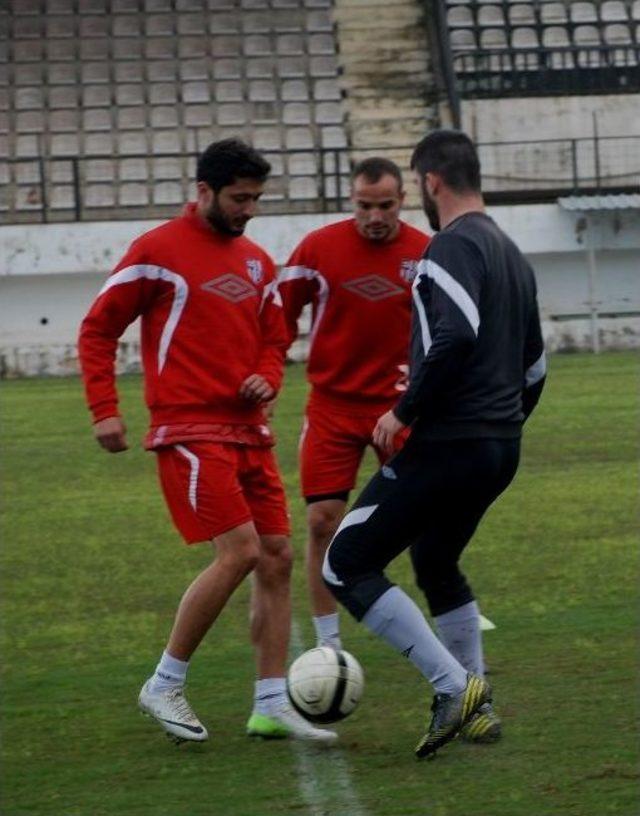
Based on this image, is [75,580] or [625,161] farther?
[625,161]

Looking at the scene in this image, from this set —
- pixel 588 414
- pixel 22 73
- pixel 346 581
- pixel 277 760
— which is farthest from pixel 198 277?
pixel 22 73

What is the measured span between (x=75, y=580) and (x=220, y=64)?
27079mm

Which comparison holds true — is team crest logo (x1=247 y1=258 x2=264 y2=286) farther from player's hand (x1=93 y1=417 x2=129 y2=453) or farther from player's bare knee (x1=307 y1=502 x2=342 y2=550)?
player's bare knee (x1=307 y1=502 x2=342 y2=550)

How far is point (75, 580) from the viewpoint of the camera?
1044 centimetres

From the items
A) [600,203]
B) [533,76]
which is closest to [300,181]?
[533,76]

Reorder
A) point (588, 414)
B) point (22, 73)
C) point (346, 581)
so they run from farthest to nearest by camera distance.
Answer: point (22, 73) < point (588, 414) < point (346, 581)

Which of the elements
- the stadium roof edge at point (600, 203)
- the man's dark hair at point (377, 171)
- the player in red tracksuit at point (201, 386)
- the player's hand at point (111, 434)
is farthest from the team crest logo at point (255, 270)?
the stadium roof edge at point (600, 203)

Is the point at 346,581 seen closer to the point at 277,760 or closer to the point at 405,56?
the point at 277,760

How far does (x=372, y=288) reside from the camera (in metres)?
7.53

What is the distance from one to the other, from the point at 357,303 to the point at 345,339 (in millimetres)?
153

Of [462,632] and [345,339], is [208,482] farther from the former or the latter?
[345,339]

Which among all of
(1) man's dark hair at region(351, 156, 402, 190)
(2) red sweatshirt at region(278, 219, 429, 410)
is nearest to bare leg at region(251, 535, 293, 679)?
(2) red sweatshirt at region(278, 219, 429, 410)

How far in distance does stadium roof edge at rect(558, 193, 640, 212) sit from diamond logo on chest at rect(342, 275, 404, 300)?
23214mm

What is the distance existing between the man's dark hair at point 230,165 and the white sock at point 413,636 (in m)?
1.52
